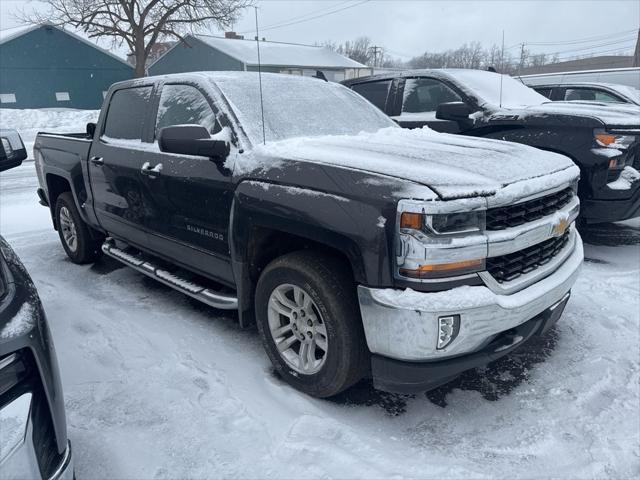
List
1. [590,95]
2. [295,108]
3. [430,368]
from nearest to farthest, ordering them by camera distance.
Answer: [430,368] < [295,108] < [590,95]

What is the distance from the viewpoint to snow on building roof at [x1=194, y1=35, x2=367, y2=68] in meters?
34.2

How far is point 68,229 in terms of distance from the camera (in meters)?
5.32

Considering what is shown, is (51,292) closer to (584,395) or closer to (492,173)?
(492,173)

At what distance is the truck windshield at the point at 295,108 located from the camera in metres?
3.23

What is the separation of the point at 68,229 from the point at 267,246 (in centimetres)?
340

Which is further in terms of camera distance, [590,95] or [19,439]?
[590,95]

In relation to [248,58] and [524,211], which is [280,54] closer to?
[248,58]

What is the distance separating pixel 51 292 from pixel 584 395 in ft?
14.1

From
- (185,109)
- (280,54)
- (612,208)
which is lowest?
(612,208)

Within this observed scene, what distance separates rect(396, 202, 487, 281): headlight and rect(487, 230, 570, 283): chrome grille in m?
0.20

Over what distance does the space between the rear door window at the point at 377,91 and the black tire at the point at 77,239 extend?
3967 millimetres

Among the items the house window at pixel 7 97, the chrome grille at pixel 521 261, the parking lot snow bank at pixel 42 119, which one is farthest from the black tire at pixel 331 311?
the house window at pixel 7 97

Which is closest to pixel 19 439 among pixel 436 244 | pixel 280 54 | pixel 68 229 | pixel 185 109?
pixel 436 244

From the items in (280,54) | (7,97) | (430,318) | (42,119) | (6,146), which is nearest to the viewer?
(430,318)
